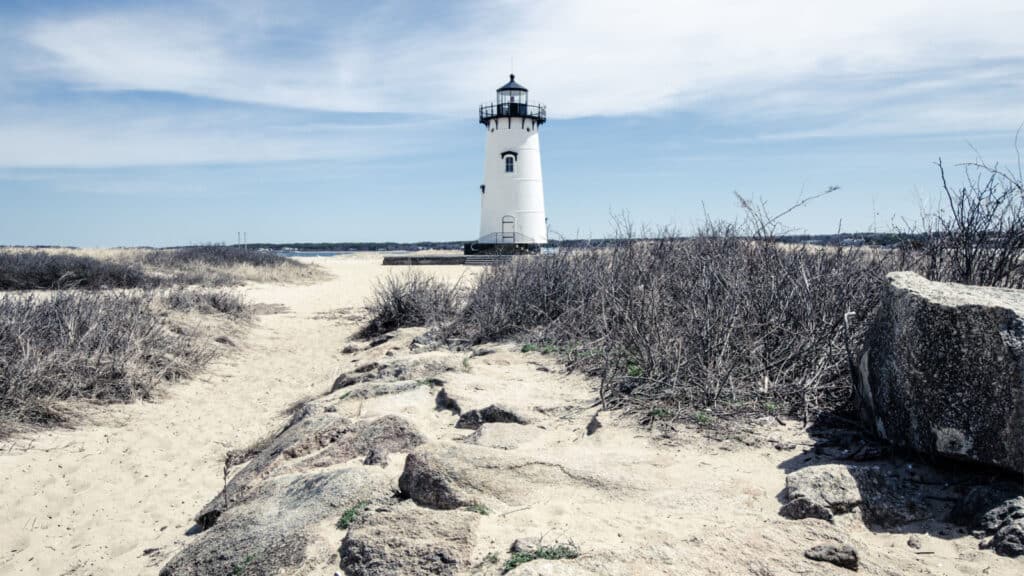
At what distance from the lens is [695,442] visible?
179 inches

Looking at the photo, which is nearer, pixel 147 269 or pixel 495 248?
pixel 147 269

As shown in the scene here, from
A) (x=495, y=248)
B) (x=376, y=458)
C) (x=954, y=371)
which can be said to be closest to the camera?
(x=954, y=371)

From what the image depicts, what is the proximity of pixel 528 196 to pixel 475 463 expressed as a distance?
30501 mm

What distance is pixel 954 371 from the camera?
341cm

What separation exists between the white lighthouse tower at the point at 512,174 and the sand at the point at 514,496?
25.2 meters

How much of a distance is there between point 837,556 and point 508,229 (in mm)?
30988

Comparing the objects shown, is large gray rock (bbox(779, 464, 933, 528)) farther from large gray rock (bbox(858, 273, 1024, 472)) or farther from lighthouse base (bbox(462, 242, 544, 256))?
lighthouse base (bbox(462, 242, 544, 256))

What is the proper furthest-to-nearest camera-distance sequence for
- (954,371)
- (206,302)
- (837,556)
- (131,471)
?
(206,302)
(131,471)
(954,371)
(837,556)

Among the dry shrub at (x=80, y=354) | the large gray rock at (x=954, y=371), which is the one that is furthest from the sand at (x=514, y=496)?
the large gray rock at (x=954, y=371)

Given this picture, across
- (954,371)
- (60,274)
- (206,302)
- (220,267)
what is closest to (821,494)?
(954,371)

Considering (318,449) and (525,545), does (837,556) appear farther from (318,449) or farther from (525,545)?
(318,449)

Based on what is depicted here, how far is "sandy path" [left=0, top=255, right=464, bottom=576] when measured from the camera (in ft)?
15.3

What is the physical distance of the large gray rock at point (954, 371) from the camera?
322cm

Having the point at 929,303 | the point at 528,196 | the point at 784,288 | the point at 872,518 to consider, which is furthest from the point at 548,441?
the point at 528,196
